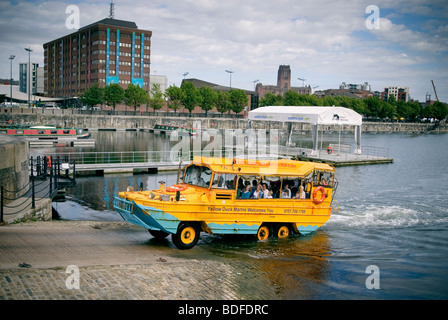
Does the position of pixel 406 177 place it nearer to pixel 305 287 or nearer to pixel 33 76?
pixel 305 287

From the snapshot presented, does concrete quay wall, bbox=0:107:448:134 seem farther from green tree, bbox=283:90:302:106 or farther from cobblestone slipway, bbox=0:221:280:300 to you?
cobblestone slipway, bbox=0:221:280:300

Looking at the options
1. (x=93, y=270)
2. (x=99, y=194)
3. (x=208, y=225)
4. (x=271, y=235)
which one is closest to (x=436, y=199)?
(x=271, y=235)

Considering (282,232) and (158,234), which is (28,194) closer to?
(158,234)

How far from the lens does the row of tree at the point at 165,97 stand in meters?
115

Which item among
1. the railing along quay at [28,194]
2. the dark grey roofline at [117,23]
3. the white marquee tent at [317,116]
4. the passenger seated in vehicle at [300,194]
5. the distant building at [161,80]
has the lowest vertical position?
the railing along quay at [28,194]

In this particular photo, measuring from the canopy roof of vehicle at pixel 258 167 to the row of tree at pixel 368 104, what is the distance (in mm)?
108851

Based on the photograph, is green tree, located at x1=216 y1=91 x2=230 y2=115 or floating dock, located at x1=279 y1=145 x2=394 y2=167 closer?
floating dock, located at x1=279 y1=145 x2=394 y2=167

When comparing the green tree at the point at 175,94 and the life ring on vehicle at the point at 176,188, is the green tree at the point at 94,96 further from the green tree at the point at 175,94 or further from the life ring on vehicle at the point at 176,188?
the life ring on vehicle at the point at 176,188

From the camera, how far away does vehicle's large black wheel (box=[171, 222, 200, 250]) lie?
52.1 ft

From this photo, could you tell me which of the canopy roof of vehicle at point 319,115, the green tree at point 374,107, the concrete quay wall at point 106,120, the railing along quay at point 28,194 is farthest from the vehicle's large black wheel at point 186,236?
the green tree at point 374,107

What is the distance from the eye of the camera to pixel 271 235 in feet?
61.8

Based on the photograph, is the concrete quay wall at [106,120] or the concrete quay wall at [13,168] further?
the concrete quay wall at [106,120]

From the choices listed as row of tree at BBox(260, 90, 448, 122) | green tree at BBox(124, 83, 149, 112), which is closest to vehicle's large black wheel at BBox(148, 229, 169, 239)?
green tree at BBox(124, 83, 149, 112)

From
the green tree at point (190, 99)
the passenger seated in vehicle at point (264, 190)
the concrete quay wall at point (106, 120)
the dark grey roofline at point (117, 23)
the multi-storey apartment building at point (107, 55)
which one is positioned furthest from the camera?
the dark grey roofline at point (117, 23)
